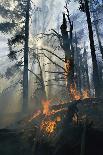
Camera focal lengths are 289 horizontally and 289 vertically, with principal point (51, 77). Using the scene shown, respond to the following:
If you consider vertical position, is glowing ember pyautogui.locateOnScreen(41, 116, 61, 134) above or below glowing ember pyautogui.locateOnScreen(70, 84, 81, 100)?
below

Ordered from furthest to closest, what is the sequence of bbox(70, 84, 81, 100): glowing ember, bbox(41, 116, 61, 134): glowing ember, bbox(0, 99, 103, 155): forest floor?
bbox(70, 84, 81, 100): glowing ember, bbox(41, 116, 61, 134): glowing ember, bbox(0, 99, 103, 155): forest floor

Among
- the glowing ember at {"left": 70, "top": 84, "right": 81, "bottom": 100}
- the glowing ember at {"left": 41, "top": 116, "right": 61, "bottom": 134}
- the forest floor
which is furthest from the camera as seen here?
the glowing ember at {"left": 70, "top": 84, "right": 81, "bottom": 100}

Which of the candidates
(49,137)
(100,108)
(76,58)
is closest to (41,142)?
(49,137)

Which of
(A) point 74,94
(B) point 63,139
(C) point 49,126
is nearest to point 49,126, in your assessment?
(C) point 49,126

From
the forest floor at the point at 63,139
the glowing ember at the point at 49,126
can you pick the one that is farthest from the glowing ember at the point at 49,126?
the forest floor at the point at 63,139

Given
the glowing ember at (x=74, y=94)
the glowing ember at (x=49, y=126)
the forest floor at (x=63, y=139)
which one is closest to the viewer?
the forest floor at (x=63, y=139)

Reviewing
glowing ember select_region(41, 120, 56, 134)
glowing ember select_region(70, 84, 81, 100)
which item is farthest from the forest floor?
glowing ember select_region(70, 84, 81, 100)

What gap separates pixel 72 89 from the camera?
1914 centimetres

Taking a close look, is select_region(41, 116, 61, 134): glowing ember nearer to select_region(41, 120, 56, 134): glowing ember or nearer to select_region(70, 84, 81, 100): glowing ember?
select_region(41, 120, 56, 134): glowing ember

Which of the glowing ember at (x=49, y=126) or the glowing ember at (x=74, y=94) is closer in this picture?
the glowing ember at (x=49, y=126)

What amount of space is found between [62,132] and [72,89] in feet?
25.7

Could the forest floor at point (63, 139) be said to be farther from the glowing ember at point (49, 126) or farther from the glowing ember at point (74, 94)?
the glowing ember at point (74, 94)

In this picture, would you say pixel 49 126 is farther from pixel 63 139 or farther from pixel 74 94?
pixel 74 94

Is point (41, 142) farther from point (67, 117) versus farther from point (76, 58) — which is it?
point (76, 58)
